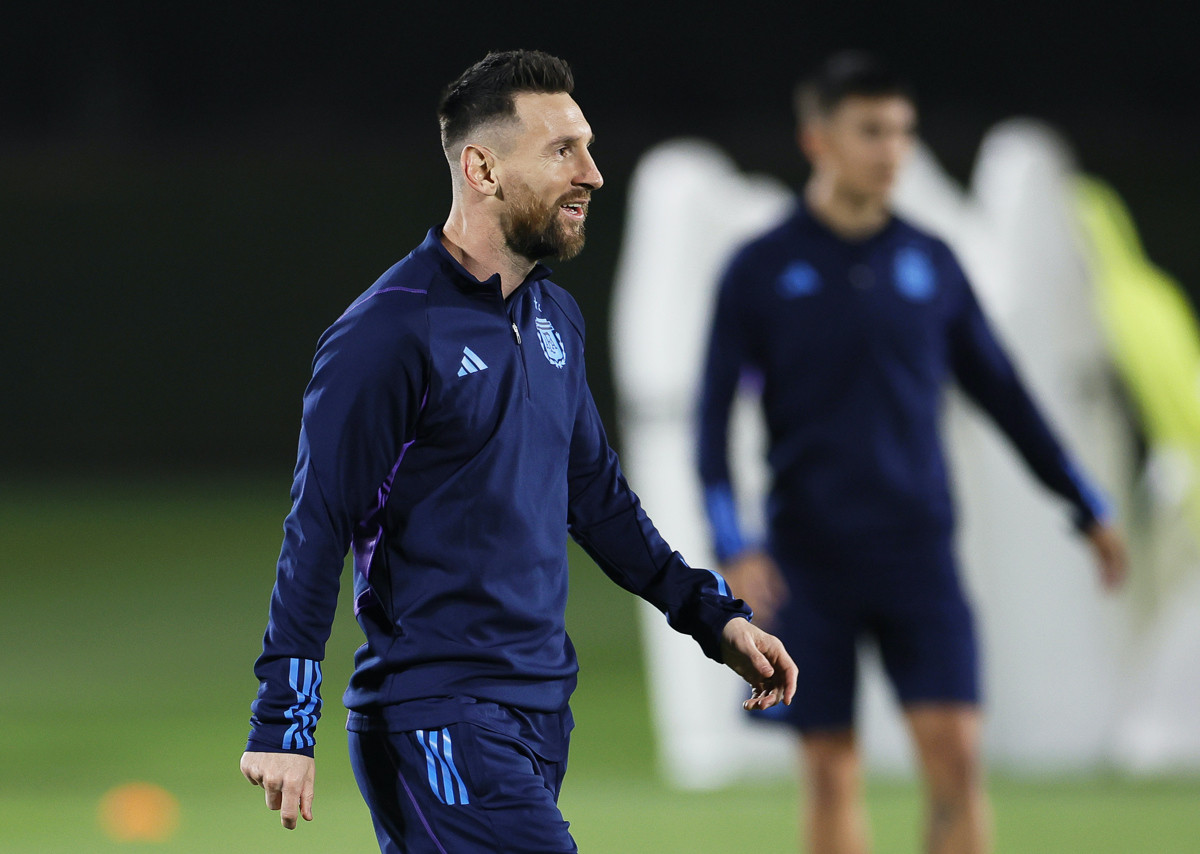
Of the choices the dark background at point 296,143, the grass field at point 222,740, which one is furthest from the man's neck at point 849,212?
the dark background at point 296,143

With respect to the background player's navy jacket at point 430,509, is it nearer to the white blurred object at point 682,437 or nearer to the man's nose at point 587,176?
the man's nose at point 587,176

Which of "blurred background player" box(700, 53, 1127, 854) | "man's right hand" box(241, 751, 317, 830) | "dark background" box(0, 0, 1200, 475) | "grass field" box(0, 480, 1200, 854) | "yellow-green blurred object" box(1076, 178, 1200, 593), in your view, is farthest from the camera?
"dark background" box(0, 0, 1200, 475)

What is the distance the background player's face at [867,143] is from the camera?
420 cm

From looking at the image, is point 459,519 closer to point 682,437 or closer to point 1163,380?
point 682,437

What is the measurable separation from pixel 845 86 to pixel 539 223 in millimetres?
1868

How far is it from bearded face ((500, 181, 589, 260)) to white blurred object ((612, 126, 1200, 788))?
3.87m

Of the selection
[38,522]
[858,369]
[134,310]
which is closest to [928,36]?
[134,310]

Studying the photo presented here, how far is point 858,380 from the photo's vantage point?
13.6ft

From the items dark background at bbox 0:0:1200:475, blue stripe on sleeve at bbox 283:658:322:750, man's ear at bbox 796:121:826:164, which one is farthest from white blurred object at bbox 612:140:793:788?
dark background at bbox 0:0:1200:475

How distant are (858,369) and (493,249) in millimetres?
1690

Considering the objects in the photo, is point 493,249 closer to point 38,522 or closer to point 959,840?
point 959,840

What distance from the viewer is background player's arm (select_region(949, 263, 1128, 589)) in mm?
4188

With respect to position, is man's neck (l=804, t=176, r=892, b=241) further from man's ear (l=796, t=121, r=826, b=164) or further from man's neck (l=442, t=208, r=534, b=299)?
man's neck (l=442, t=208, r=534, b=299)

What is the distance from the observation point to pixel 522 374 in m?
2.58
